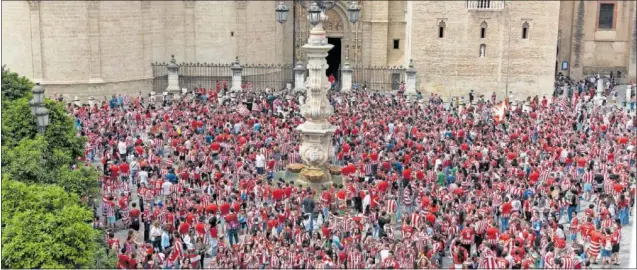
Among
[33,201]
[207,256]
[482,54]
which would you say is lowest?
[207,256]

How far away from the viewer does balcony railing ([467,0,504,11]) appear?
39.3 meters

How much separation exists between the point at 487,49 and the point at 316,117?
61.2ft

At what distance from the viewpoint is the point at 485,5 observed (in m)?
39.5

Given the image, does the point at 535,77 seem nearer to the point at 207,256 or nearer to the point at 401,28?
the point at 401,28

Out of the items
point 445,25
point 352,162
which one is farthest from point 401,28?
point 352,162

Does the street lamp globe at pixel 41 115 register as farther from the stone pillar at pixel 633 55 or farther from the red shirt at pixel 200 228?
the stone pillar at pixel 633 55

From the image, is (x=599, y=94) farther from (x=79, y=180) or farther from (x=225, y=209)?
(x=79, y=180)

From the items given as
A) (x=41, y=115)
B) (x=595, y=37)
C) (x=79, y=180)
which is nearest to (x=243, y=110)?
(x=79, y=180)

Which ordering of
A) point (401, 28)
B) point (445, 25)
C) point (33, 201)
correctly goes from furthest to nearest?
point (401, 28) → point (445, 25) → point (33, 201)

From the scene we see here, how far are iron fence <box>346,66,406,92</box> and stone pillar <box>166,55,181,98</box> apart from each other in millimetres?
9129

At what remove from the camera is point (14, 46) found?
3756 centimetres

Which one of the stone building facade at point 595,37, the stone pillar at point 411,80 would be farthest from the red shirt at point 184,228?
the stone building facade at point 595,37

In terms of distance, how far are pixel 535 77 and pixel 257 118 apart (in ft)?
51.8

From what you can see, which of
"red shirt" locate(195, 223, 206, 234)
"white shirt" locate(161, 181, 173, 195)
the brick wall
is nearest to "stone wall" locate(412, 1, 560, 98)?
the brick wall
